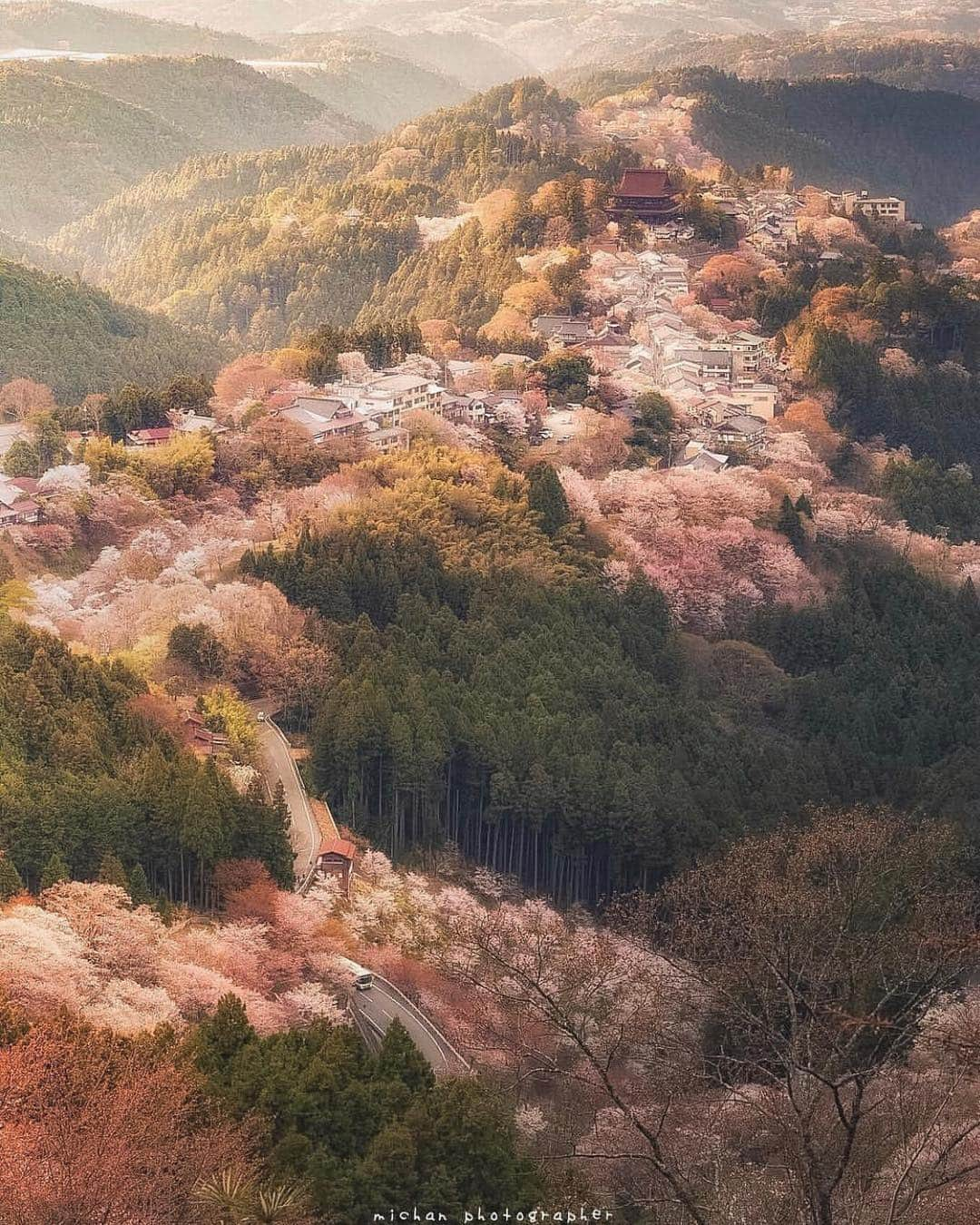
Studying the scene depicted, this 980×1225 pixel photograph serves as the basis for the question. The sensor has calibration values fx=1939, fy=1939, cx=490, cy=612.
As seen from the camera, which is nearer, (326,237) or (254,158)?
(326,237)

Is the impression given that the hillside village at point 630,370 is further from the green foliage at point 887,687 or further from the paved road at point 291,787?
the paved road at point 291,787

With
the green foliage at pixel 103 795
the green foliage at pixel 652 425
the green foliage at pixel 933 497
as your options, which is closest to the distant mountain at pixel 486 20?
the green foliage at pixel 933 497

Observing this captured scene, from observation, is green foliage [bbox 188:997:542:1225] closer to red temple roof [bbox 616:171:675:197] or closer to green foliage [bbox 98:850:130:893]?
green foliage [bbox 98:850:130:893]

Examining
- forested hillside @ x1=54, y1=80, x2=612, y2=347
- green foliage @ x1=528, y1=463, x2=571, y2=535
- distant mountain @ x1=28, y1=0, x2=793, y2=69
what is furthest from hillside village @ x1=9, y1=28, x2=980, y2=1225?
distant mountain @ x1=28, y1=0, x2=793, y2=69

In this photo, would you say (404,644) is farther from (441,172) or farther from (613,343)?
(441,172)

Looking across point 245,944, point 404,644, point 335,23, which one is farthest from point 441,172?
point 335,23

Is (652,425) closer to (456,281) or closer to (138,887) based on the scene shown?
(456,281)
